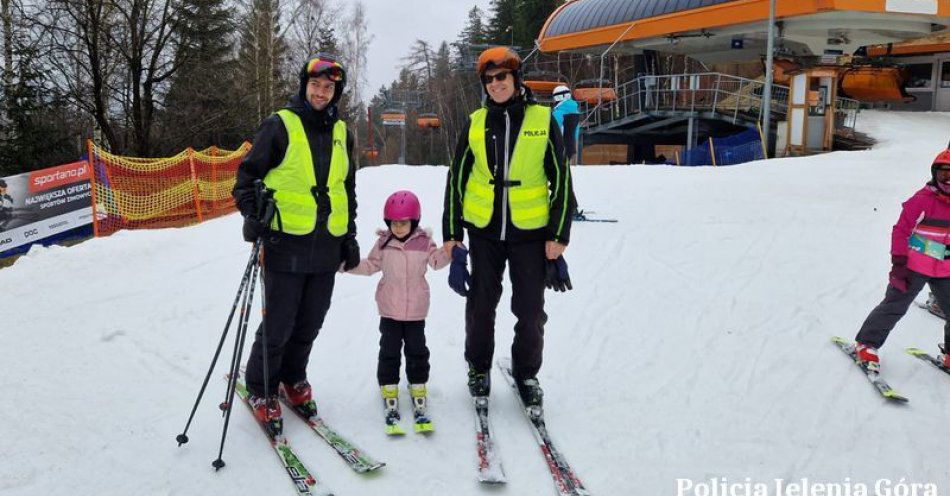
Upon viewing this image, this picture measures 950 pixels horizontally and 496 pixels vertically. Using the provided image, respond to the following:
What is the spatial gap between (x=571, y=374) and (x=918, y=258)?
2269mm

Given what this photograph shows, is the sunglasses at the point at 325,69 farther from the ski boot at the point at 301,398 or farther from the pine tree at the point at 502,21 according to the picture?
the pine tree at the point at 502,21

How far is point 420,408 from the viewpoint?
3455 mm

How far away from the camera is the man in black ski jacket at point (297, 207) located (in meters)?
3.12

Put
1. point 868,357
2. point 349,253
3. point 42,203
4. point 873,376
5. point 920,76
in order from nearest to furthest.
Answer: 1. point 349,253
2. point 873,376
3. point 868,357
4. point 42,203
5. point 920,76

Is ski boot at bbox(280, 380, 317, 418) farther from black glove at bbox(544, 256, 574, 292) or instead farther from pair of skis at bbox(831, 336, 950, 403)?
pair of skis at bbox(831, 336, 950, 403)

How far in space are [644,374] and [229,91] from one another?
699 inches

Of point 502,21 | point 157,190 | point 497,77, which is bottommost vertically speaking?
point 157,190

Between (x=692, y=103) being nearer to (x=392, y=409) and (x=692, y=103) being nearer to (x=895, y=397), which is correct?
(x=895, y=397)

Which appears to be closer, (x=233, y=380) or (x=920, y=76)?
(x=233, y=380)

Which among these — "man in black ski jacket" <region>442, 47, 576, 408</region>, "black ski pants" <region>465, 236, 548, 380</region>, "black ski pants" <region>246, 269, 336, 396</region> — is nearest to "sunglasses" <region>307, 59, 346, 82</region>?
"man in black ski jacket" <region>442, 47, 576, 408</region>

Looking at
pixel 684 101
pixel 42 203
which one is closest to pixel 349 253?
pixel 42 203

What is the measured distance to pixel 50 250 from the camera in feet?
24.3

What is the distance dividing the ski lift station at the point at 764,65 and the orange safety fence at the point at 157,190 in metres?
11.4

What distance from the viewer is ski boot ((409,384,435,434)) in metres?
3.33
